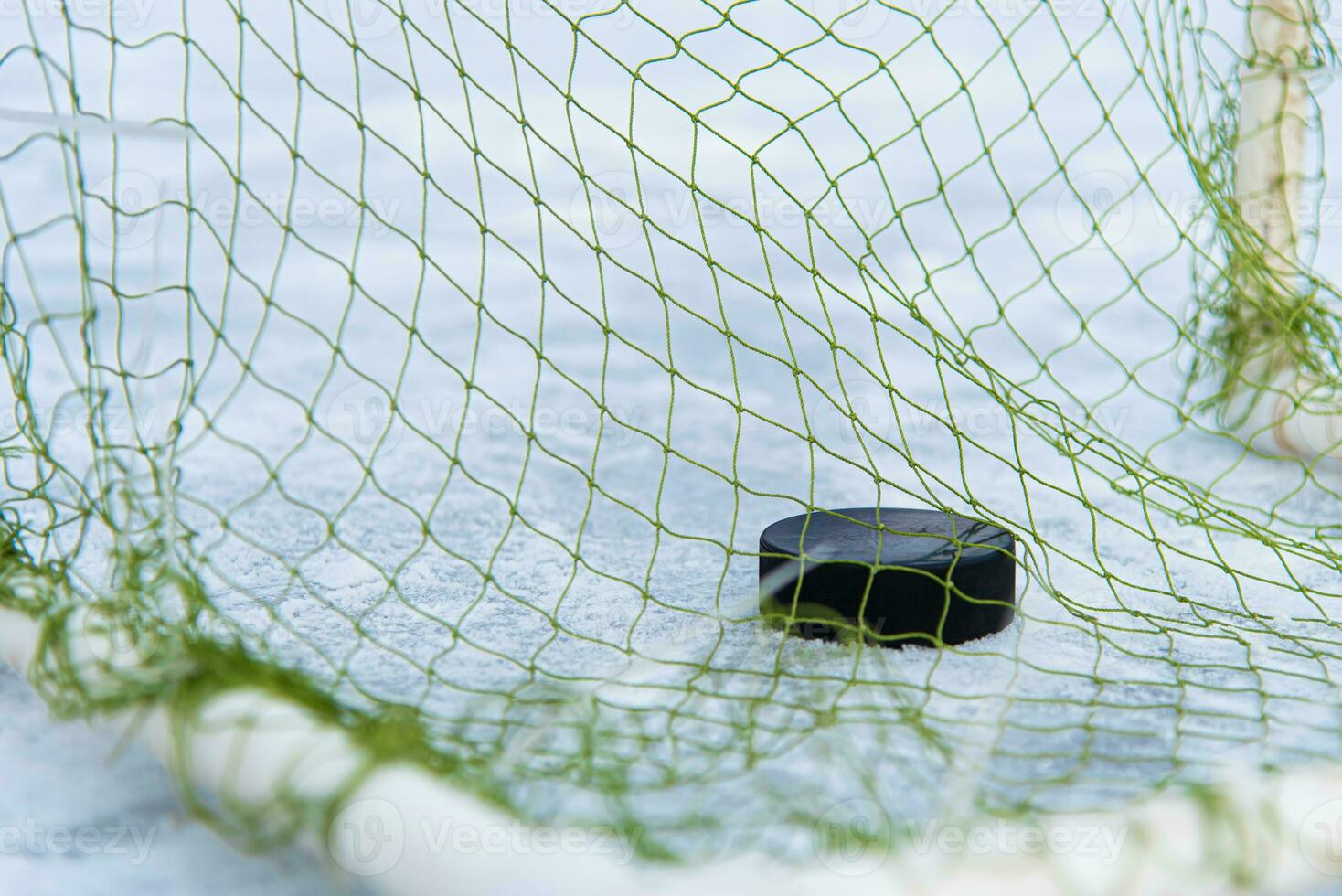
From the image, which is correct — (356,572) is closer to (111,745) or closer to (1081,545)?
(111,745)

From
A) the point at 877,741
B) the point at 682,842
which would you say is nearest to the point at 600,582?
the point at 877,741

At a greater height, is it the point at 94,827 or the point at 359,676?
the point at 359,676

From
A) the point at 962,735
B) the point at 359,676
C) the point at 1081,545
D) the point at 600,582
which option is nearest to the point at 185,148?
the point at 359,676

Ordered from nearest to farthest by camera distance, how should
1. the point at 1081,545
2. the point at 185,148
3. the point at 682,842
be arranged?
the point at 682,842
the point at 185,148
the point at 1081,545

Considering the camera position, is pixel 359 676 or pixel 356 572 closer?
pixel 359 676

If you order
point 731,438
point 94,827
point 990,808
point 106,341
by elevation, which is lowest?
point 94,827

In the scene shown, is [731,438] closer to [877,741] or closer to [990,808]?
[877,741]

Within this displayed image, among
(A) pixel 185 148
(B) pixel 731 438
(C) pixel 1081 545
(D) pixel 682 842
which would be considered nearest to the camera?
(D) pixel 682 842
